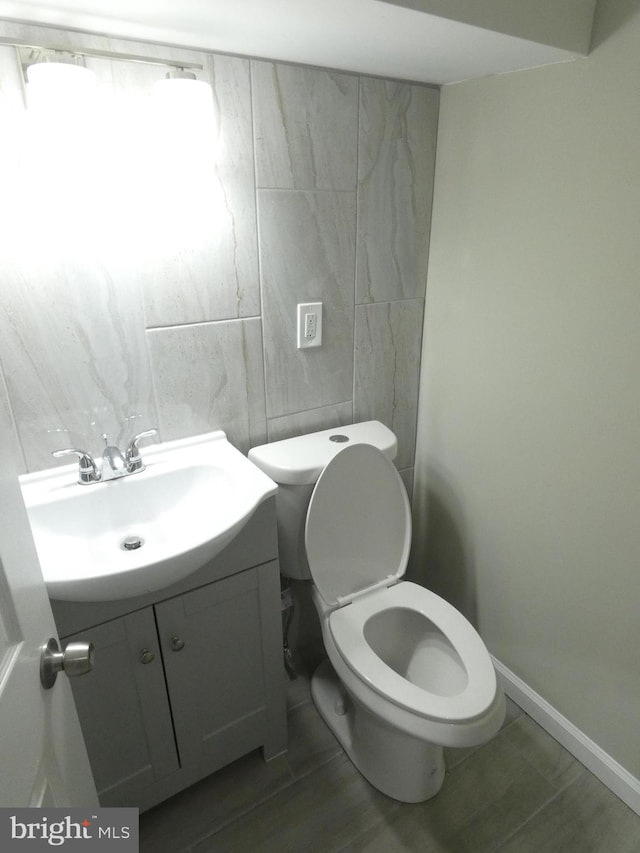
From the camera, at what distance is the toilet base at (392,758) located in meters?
1.34

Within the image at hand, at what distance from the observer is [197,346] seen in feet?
4.42

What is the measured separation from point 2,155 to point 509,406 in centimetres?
131

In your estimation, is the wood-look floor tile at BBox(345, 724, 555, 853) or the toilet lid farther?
the toilet lid

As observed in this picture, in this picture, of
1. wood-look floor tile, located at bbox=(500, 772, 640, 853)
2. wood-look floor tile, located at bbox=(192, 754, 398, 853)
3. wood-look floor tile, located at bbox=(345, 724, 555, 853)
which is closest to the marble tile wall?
wood-look floor tile, located at bbox=(192, 754, 398, 853)

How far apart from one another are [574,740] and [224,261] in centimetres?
161

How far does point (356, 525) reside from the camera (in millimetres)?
1484

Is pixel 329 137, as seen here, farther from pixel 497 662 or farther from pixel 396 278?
pixel 497 662

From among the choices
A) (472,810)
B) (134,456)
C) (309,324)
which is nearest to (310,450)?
(309,324)

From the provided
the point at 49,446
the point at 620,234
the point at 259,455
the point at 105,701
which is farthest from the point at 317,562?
the point at 620,234

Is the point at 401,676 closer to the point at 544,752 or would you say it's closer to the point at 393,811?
the point at 393,811

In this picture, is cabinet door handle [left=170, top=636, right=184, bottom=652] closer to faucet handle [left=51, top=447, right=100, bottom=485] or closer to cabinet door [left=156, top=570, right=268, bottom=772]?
cabinet door [left=156, top=570, right=268, bottom=772]

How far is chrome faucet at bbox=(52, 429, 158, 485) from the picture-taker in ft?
3.99

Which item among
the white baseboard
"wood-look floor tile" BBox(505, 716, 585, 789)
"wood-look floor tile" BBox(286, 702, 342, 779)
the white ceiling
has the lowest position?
"wood-look floor tile" BBox(505, 716, 585, 789)

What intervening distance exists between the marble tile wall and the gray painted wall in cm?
20
